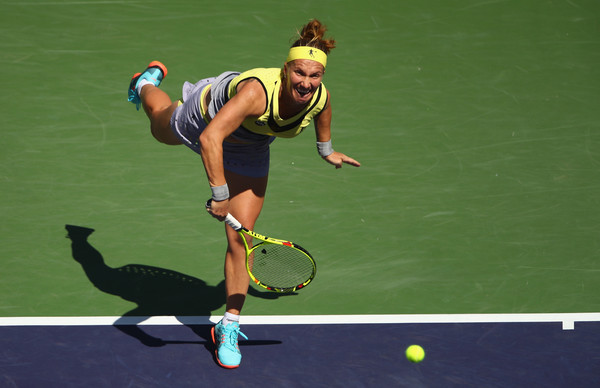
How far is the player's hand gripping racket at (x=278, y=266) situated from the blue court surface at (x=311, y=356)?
432mm

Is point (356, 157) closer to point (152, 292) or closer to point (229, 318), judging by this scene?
point (152, 292)

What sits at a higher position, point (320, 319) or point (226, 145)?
point (226, 145)

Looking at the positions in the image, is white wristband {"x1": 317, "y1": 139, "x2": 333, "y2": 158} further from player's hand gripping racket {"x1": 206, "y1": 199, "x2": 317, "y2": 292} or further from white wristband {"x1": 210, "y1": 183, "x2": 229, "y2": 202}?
white wristband {"x1": 210, "y1": 183, "x2": 229, "y2": 202}

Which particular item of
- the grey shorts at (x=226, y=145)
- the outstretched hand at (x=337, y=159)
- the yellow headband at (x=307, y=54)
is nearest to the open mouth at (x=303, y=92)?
the yellow headband at (x=307, y=54)

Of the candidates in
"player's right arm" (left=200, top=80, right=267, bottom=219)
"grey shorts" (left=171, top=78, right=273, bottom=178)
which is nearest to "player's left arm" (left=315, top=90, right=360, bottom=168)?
"grey shorts" (left=171, top=78, right=273, bottom=178)

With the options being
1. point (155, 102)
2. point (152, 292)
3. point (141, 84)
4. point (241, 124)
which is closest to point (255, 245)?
point (241, 124)

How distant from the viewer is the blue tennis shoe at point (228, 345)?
18.2ft

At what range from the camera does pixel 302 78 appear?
5.14 m

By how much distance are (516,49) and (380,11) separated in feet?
5.82

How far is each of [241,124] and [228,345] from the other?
4.87 ft

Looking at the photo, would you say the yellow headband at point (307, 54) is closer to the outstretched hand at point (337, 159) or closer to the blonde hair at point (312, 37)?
the blonde hair at point (312, 37)

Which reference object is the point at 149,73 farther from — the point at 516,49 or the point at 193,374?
the point at 516,49

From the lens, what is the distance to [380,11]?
420 inches

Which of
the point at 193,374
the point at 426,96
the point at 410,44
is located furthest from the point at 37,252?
the point at 410,44
